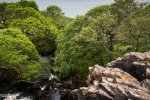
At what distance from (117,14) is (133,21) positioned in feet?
32.6

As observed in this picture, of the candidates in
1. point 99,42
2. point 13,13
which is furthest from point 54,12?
point 99,42

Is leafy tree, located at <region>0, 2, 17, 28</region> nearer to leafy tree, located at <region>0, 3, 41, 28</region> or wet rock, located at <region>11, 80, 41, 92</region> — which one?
leafy tree, located at <region>0, 3, 41, 28</region>

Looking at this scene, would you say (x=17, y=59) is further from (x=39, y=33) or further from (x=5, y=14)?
(x=5, y=14)

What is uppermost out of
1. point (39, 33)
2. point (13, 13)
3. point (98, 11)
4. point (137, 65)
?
point (13, 13)

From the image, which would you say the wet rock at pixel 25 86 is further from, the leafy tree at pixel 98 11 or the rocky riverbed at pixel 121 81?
the rocky riverbed at pixel 121 81

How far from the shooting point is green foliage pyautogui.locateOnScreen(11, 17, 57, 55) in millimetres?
72562

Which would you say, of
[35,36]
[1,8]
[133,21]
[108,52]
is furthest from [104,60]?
[1,8]

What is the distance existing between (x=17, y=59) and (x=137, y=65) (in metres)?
22.2

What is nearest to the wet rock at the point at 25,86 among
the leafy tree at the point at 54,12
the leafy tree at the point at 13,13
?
the leafy tree at the point at 13,13

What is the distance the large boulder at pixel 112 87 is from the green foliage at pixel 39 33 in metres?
38.2

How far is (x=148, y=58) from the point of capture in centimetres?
3675

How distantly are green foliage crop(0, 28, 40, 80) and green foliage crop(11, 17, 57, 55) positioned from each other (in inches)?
555

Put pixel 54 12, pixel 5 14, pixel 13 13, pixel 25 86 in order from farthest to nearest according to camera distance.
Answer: pixel 54 12, pixel 5 14, pixel 13 13, pixel 25 86

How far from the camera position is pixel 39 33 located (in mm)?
73875
